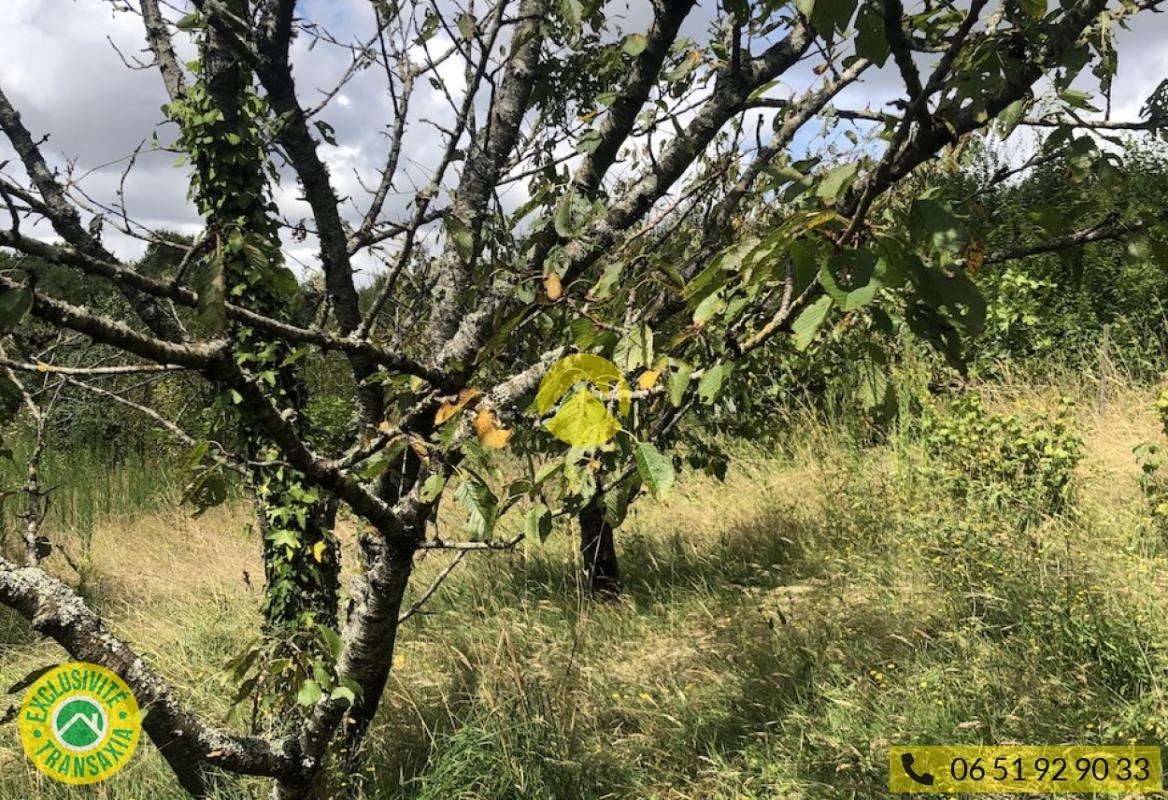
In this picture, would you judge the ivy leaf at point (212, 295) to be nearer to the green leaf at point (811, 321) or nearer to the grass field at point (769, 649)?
the green leaf at point (811, 321)

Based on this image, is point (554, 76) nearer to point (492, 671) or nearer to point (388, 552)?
point (388, 552)

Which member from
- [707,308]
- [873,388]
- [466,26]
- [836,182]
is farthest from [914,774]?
[466,26]

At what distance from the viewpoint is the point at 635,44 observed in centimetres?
157

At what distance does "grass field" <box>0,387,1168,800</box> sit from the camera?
6.91 ft

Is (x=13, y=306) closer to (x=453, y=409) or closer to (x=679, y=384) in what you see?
(x=453, y=409)

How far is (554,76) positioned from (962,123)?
6.05 ft

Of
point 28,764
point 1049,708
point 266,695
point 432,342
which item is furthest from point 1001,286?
point 28,764

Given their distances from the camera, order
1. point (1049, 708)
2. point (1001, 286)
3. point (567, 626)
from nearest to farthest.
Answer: point (1049, 708) < point (567, 626) < point (1001, 286)

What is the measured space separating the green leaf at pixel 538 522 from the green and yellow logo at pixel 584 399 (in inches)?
11.0

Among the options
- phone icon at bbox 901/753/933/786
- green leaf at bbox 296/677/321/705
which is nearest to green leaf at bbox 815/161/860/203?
green leaf at bbox 296/677/321/705

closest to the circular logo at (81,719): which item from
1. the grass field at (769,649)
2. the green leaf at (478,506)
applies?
the grass field at (769,649)

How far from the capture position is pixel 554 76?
247 centimetres

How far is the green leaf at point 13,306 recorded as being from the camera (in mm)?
714

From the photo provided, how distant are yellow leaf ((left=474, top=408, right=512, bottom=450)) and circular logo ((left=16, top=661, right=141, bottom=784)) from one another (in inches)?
39.2
